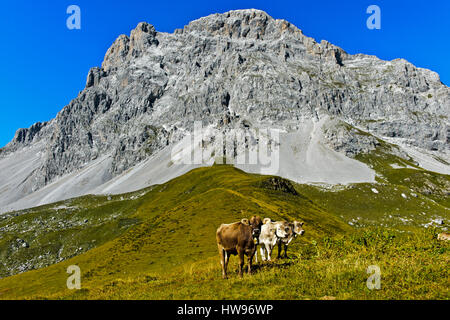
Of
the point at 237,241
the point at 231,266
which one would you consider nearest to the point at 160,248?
the point at 231,266

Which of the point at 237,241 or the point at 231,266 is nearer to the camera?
the point at 237,241

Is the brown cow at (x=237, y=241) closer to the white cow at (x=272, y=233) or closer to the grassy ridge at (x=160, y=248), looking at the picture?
the white cow at (x=272, y=233)

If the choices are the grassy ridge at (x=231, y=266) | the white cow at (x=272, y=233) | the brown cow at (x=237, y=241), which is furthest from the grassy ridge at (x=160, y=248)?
the brown cow at (x=237, y=241)

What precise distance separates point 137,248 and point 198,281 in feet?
107

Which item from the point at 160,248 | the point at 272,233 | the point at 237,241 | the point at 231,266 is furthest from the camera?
the point at 160,248

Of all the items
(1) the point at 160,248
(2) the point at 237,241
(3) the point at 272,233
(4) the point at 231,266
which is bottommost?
(1) the point at 160,248

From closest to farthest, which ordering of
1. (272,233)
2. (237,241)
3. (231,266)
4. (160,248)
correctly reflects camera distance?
(237,241)
(231,266)
(272,233)
(160,248)

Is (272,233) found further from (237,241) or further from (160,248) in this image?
(160,248)

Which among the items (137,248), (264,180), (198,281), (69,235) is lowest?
(69,235)

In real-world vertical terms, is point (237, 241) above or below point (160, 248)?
above
